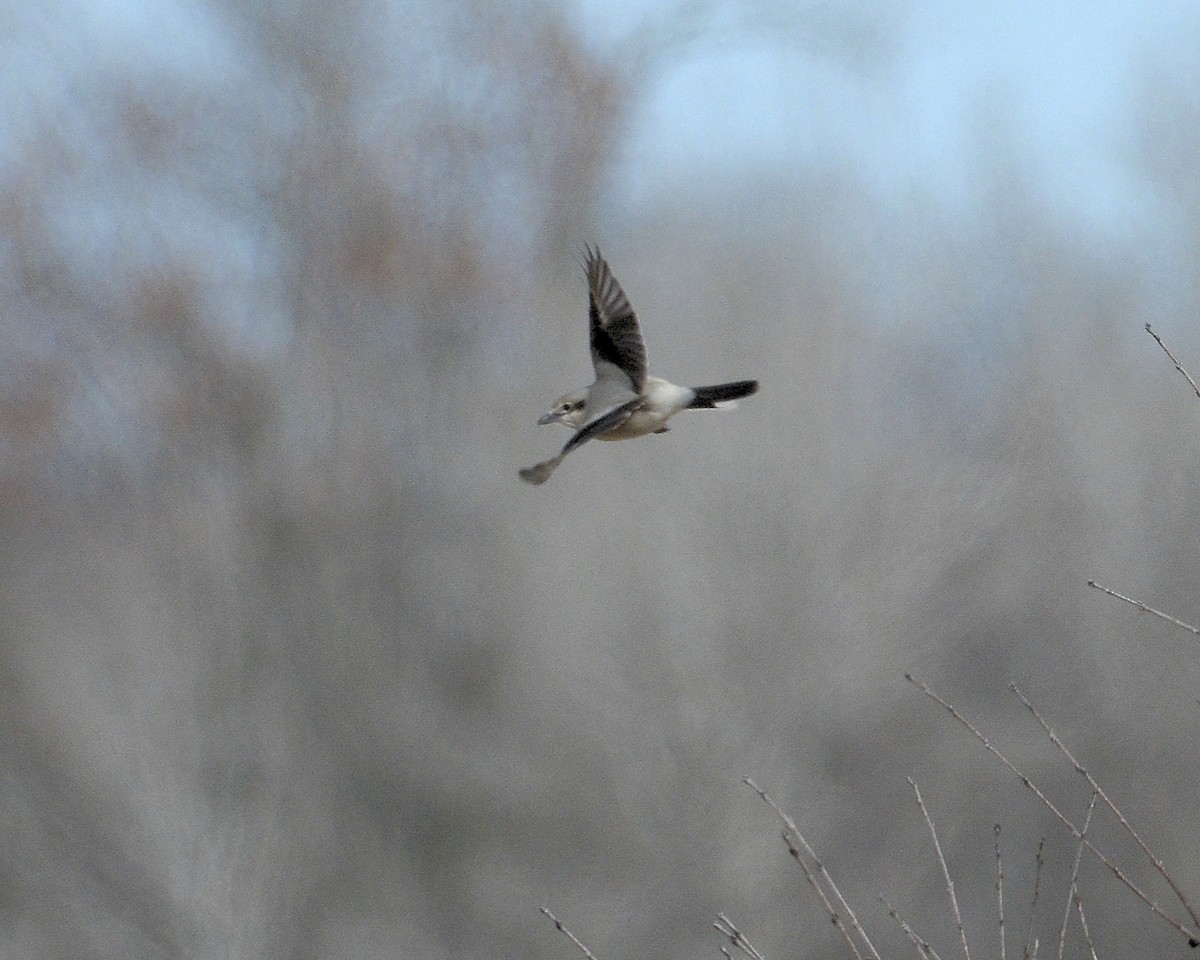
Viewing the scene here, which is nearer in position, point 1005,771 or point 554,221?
point 1005,771

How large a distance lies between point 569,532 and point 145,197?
0.98 metres

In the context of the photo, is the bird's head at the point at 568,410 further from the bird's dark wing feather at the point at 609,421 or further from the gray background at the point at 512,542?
the gray background at the point at 512,542

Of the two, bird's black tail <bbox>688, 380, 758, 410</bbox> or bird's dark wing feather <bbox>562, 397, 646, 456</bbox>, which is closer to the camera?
bird's dark wing feather <bbox>562, 397, 646, 456</bbox>

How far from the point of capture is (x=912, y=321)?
2.64 m

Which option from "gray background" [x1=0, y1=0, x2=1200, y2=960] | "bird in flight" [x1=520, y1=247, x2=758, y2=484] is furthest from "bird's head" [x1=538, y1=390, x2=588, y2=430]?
"gray background" [x1=0, y1=0, x2=1200, y2=960]

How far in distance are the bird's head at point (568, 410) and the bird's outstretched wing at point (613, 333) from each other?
20 millimetres

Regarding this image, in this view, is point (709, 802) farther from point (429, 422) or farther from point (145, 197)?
point (145, 197)

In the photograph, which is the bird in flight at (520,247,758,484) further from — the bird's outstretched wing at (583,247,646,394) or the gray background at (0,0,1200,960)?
the gray background at (0,0,1200,960)

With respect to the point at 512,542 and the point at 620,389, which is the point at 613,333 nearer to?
the point at 620,389

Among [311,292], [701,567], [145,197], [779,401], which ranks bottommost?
[701,567]

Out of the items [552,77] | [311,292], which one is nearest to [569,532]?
[311,292]

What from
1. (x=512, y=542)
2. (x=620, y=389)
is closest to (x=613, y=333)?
(x=620, y=389)

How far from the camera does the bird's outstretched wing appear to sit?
2.21 feet

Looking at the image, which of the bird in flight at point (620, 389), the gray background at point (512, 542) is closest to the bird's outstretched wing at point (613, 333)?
the bird in flight at point (620, 389)
